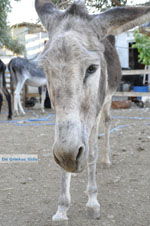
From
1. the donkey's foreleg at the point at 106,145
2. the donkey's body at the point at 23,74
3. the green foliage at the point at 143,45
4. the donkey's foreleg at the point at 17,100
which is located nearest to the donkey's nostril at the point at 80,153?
the donkey's foreleg at the point at 106,145

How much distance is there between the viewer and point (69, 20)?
2164 mm

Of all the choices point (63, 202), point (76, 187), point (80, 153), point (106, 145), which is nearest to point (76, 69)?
point (80, 153)

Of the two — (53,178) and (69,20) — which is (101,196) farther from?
(69,20)

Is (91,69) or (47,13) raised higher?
(47,13)

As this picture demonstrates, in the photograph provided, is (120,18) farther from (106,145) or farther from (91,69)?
(106,145)

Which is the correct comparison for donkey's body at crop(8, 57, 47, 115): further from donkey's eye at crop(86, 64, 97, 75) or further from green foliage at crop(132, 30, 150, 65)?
donkey's eye at crop(86, 64, 97, 75)

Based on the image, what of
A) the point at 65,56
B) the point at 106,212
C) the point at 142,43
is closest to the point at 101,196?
the point at 106,212

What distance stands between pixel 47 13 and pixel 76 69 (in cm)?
89

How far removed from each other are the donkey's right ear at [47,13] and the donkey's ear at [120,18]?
365mm

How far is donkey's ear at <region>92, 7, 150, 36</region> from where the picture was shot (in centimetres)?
216

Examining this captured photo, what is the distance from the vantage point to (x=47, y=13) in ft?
8.14

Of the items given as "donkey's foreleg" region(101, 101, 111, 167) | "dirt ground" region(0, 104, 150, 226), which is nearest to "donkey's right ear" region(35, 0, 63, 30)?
"dirt ground" region(0, 104, 150, 226)

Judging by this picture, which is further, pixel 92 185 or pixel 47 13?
pixel 92 185

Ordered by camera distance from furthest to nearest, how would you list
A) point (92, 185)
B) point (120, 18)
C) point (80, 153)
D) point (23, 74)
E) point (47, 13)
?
1. point (23, 74)
2. point (92, 185)
3. point (47, 13)
4. point (120, 18)
5. point (80, 153)
